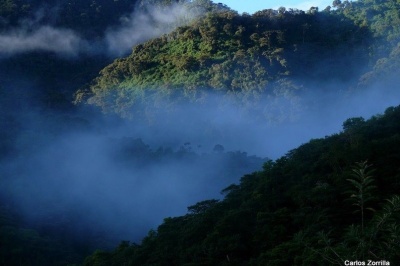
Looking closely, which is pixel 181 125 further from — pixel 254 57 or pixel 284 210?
pixel 284 210

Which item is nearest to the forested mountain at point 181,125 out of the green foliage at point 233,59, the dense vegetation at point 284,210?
the dense vegetation at point 284,210

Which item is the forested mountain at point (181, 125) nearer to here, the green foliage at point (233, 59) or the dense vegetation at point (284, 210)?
the dense vegetation at point (284, 210)

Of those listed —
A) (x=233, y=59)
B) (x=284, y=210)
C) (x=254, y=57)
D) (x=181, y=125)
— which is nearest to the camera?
(x=284, y=210)

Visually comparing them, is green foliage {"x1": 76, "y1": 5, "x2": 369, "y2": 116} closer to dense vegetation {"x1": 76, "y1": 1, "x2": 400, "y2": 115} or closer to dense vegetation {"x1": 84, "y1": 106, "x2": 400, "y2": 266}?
dense vegetation {"x1": 76, "y1": 1, "x2": 400, "y2": 115}

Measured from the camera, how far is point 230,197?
64.1 ft

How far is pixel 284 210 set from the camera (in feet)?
50.1

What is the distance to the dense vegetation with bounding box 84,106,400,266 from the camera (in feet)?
44.4

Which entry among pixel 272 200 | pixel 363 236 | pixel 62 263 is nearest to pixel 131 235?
pixel 62 263

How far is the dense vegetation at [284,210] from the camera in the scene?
13.5 meters

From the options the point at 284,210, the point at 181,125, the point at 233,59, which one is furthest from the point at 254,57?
the point at 284,210

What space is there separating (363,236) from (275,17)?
182ft

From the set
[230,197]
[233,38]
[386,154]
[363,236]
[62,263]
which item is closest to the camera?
[363,236]

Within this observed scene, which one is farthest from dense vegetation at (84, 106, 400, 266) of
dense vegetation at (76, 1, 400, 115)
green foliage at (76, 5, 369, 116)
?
dense vegetation at (76, 1, 400, 115)

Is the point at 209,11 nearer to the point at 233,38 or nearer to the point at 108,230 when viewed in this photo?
the point at 233,38
